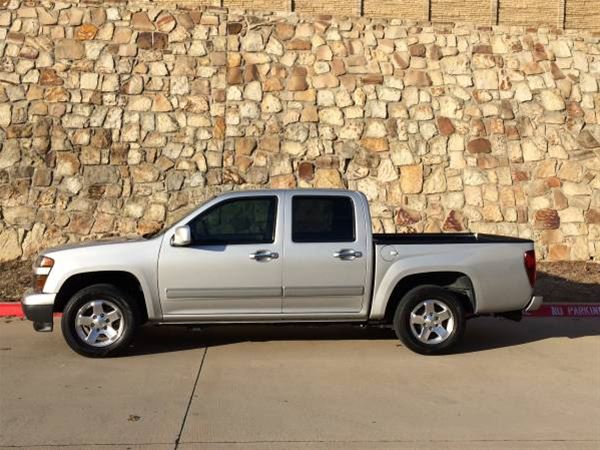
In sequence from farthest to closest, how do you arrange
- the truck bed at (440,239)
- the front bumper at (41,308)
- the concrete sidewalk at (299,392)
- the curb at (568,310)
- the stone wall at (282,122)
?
the stone wall at (282,122), the curb at (568,310), the truck bed at (440,239), the front bumper at (41,308), the concrete sidewalk at (299,392)

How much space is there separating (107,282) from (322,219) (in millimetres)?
2347

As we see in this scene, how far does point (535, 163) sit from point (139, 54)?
25.3 ft

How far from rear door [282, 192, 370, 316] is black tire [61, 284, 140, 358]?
5.26ft

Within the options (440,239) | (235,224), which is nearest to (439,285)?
(440,239)

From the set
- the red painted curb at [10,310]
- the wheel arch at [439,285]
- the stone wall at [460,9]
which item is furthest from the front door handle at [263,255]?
the stone wall at [460,9]

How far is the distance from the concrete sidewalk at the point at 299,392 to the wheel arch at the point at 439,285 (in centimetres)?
52

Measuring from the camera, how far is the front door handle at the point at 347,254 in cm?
775

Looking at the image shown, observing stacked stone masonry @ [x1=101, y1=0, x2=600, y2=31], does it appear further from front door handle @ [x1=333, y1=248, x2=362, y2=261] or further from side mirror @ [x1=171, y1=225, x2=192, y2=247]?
front door handle @ [x1=333, y1=248, x2=362, y2=261]

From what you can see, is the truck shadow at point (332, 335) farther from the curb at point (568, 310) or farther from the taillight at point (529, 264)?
the taillight at point (529, 264)

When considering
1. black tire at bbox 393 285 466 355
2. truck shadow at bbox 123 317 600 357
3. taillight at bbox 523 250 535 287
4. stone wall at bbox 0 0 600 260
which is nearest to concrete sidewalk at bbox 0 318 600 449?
truck shadow at bbox 123 317 600 357

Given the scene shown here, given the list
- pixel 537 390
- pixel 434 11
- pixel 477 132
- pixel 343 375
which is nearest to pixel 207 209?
pixel 343 375

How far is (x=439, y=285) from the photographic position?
816 cm

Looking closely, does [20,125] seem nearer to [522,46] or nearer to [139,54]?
[139,54]

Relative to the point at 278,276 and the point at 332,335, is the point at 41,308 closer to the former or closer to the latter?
the point at 278,276
